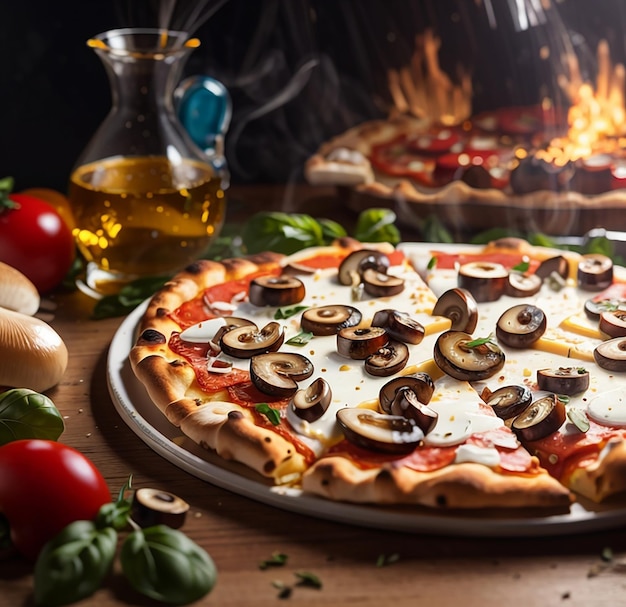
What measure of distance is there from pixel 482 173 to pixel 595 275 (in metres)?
1.27

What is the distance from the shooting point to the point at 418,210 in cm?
406

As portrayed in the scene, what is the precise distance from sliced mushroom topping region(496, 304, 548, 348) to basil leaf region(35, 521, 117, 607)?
1.24 meters

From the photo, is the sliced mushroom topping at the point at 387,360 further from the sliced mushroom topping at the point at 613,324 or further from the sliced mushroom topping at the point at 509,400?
the sliced mushroom topping at the point at 613,324

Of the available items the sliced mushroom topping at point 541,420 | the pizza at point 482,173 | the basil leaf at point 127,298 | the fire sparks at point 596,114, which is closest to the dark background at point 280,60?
the fire sparks at point 596,114

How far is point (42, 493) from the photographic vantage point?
1851 millimetres

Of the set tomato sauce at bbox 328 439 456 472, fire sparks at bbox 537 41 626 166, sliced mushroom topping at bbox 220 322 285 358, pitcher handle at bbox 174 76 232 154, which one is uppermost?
pitcher handle at bbox 174 76 232 154

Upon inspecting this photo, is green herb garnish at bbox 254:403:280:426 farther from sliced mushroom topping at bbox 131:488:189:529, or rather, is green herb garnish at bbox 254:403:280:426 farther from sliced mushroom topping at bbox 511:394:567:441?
sliced mushroom topping at bbox 511:394:567:441

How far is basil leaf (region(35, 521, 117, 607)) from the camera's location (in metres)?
1.68

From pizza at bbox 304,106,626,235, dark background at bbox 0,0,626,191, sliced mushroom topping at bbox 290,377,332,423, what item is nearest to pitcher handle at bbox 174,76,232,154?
pizza at bbox 304,106,626,235

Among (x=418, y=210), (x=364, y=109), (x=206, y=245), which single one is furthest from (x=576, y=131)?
(x=206, y=245)

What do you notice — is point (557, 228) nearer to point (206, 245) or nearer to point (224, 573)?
point (206, 245)

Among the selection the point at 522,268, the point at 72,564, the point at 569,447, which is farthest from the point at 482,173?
the point at 72,564

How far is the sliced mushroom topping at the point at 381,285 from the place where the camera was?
2914 mm

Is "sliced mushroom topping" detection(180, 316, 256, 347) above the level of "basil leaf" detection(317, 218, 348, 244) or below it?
above
